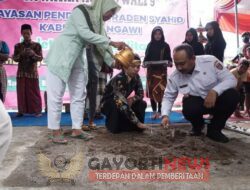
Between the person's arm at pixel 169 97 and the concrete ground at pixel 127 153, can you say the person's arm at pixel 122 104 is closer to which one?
the concrete ground at pixel 127 153

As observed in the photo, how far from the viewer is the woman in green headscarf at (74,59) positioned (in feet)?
10.3

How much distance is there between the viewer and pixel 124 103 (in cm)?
363

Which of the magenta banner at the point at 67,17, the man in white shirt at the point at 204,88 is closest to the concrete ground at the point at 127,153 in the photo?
the man in white shirt at the point at 204,88

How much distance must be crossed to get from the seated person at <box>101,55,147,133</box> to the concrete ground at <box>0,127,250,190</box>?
144mm

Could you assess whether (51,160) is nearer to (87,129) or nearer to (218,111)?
(87,129)

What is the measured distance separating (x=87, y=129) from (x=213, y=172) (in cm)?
184

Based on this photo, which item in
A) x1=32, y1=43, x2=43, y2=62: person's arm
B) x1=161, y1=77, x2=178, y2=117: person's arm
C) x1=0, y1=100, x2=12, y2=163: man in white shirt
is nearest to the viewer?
x1=0, y1=100, x2=12, y2=163: man in white shirt

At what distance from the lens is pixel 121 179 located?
2.19 meters

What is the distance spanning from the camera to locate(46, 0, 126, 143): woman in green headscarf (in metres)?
3.13

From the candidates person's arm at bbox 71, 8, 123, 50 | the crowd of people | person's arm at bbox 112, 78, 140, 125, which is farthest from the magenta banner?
person's arm at bbox 71, 8, 123, 50

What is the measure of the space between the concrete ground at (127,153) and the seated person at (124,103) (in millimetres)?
144

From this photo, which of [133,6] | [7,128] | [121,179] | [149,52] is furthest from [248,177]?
[133,6]

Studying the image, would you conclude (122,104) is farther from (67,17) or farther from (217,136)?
(67,17)

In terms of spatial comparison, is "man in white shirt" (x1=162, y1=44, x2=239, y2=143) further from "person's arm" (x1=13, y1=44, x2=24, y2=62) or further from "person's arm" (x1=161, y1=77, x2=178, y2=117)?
"person's arm" (x1=13, y1=44, x2=24, y2=62)
